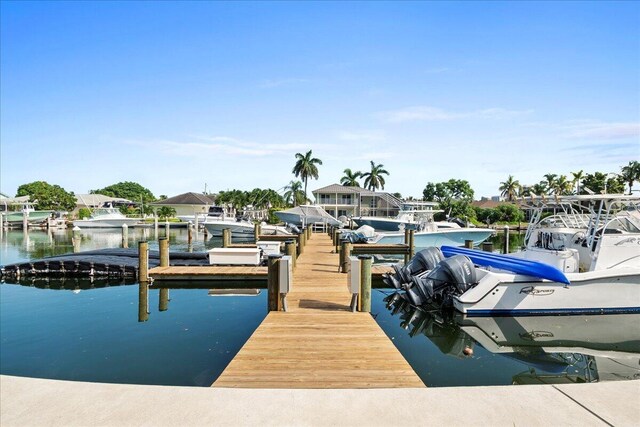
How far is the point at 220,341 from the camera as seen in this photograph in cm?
995

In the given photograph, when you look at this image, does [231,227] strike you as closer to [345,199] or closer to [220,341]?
[345,199]

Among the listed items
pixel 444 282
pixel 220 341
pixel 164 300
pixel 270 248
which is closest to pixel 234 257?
pixel 270 248

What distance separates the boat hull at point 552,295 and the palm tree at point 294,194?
223 feet

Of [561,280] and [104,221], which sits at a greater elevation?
[561,280]

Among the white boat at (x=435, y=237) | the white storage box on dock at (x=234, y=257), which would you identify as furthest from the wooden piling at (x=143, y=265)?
the white boat at (x=435, y=237)

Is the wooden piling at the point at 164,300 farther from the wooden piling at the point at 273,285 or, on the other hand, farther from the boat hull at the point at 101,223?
the boat hull at the point at 101,223

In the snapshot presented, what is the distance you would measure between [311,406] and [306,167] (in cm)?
6582

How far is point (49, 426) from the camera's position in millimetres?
3809

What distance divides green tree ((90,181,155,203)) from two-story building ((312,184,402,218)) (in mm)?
72568

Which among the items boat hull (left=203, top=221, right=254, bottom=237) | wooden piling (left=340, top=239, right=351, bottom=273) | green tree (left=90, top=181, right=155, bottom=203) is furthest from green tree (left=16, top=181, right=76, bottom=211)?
wooden piling (left=340, top=239, right=351, bottom=273)

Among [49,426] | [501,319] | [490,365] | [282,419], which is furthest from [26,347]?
[501,319]

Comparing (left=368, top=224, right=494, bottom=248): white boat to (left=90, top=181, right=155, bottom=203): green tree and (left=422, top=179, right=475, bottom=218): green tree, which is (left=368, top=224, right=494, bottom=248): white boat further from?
(left=90, top=181, right=155, bottom=203): green tree

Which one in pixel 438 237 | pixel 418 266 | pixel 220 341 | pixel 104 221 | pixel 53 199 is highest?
pixel 53 199

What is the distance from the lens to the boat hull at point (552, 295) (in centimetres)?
1136
